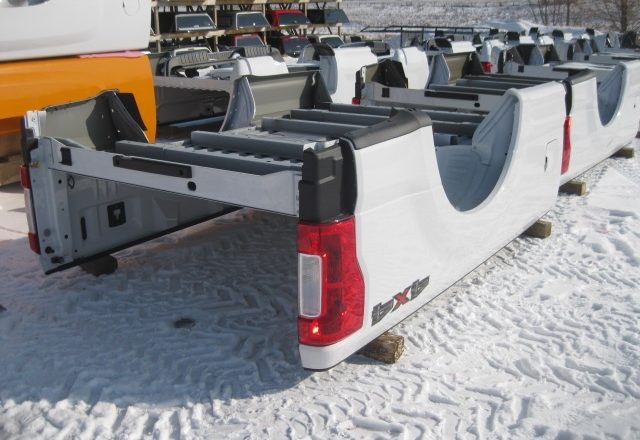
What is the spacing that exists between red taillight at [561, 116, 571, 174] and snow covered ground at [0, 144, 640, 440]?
62 centimetres

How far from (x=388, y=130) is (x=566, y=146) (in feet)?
8.72

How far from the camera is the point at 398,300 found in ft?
9.97

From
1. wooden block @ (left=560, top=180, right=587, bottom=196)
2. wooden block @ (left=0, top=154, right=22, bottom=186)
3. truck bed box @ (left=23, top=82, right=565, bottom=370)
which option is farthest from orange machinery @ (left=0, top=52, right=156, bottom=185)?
wooden block @ (left=560, top=180, right=587, bottom=196)

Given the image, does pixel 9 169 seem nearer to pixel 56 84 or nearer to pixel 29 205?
pixel 56 84

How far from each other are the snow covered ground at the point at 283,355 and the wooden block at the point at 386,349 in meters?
0.04

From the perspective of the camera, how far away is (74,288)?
4.18m

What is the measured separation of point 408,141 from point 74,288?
2.41 metres

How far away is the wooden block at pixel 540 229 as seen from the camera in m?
4.98

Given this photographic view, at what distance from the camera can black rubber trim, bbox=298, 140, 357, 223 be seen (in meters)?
2.55

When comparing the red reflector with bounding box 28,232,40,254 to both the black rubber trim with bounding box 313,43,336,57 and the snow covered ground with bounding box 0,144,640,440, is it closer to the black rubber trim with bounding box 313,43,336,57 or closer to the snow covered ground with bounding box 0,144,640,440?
the snow covered ground with bounding box 0,144,640,440

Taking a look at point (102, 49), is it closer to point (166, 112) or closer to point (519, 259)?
point (166, 112)

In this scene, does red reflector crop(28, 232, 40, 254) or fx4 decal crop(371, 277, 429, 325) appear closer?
fx4 decal crop(371, 277, 429, 325)

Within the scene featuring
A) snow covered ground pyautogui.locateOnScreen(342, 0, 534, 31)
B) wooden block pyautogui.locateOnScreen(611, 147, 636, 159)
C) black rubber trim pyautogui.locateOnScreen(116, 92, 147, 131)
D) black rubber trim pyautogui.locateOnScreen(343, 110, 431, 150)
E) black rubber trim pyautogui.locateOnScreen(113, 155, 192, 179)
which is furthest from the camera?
snow covered ground pyautogui.locateOnScreen(342, 0, 534, 31)

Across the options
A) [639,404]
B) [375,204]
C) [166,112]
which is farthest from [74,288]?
[166,112]
